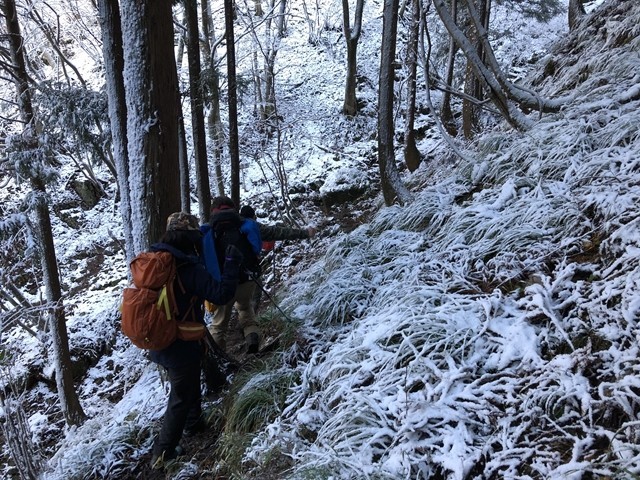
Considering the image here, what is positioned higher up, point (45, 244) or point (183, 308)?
point (45, 244)

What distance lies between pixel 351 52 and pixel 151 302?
15.7 metres

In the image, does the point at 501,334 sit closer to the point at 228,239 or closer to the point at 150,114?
the point at 228,239

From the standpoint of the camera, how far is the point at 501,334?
271cm

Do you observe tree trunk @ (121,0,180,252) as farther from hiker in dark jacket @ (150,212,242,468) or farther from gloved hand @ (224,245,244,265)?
gloved hand @ (224,245,244,265)

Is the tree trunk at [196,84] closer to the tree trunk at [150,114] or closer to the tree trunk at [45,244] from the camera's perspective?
the tree trunk at [45,244]

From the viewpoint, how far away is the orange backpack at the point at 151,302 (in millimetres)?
3295

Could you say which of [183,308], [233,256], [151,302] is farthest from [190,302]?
[233,256]

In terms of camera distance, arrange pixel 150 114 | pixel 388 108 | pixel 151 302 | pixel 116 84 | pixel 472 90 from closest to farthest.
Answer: pixel 151 302 < pixel 150 114 < pixel 116 84 < pixel 388 108 < pixel 472 90

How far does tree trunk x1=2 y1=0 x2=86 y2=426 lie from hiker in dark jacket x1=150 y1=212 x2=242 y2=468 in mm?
6845

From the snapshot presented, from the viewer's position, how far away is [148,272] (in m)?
3.30

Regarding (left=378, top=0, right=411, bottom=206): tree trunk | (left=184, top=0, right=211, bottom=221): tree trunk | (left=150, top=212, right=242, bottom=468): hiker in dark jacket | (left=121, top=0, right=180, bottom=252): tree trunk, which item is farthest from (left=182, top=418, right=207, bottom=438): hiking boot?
(left=184, top=0, right=211, bottom=221): tree trunk

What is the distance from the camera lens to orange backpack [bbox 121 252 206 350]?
3295 millimetres

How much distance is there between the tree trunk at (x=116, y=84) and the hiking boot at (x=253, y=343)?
1.70 meters

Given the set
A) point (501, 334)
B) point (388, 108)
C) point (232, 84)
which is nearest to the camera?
point (501, 334)
